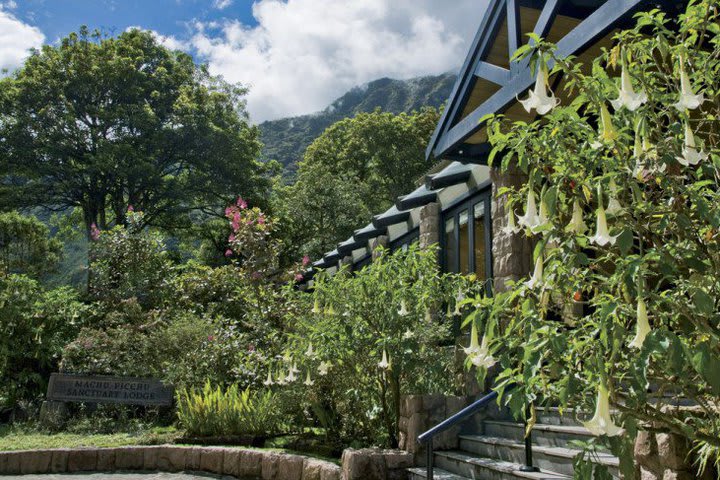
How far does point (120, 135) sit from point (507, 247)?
78.3 feet

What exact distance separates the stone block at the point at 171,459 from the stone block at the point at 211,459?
31cm

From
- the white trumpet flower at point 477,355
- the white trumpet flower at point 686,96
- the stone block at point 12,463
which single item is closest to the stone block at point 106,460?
the stone block at point 12,463

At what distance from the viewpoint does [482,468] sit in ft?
19.7

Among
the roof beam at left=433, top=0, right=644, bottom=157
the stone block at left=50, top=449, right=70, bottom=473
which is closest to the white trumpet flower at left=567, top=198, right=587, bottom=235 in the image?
the roof beam at left=433, top=0, right=644, bottom=157

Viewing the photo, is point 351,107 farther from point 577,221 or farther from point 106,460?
point 577,221

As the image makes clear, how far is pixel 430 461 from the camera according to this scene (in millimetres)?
5617

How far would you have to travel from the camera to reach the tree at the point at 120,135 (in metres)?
26.3

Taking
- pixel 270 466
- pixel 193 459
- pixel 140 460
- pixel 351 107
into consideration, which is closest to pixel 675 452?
pixel 270 466

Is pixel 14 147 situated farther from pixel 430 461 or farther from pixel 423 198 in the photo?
pixel 430 461

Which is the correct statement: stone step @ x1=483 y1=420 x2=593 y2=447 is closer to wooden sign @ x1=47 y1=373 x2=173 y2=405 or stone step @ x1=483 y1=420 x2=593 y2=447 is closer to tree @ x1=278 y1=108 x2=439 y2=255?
wooden sign @ x1=47 y1=373 x2=173 y2=405

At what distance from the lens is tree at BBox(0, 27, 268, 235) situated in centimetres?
2630

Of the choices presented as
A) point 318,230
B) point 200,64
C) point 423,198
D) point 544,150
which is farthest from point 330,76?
point 544,150

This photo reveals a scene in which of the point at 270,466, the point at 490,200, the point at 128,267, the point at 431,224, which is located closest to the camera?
the point at 270,466

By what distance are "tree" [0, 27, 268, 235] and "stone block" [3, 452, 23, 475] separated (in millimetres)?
19746
